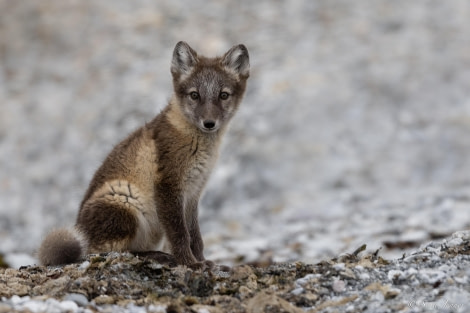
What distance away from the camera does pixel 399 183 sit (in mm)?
11578

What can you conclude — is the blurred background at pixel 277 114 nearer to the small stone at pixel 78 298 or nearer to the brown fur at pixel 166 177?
the brown fur at pixel 166 177

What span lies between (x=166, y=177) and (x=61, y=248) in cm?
111

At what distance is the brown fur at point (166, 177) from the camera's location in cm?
611

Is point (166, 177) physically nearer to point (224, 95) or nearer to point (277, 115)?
point (224, 95)

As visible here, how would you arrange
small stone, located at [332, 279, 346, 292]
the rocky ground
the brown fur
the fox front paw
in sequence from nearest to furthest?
the rocky ground < small stone, located at [332, 279, 346, 292] < the fox front paw < the brown fur

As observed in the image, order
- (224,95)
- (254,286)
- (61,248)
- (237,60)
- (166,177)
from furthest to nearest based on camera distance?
1. (237,60)
2. (224,95)
3. (166,177)
4. (61,248)
5. (254,286)

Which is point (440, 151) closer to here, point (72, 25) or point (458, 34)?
point (458, 34)

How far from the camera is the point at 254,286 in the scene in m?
5.14

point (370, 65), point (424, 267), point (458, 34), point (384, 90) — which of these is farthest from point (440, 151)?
point (424, 267)

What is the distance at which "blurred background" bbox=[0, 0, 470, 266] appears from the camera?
409 inches

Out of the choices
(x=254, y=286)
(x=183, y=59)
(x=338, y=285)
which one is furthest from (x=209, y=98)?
(x=338, y=285)

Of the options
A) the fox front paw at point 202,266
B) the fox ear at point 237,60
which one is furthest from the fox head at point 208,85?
the fox front paw at point 202,266

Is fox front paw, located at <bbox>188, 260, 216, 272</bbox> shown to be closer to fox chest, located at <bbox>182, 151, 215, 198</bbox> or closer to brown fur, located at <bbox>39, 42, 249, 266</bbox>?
brown fur, located at <bbox>39, 42, 249, 266</bbox>

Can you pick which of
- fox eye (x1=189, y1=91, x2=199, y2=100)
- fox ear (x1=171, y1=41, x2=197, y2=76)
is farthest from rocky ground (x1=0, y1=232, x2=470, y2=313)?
fox ear (x1=171, y1=41, x2=197, y2=76)
